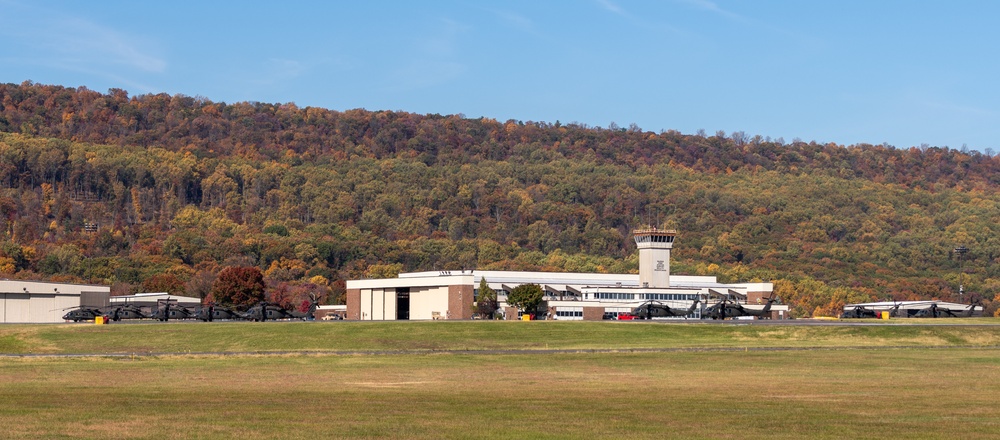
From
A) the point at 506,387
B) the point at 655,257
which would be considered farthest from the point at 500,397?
the point at 655,257

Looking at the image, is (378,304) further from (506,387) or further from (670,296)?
(506,387)

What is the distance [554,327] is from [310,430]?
6473 cm

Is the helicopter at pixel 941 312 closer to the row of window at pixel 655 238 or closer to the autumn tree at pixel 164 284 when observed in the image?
the row of window at pixel 655 238

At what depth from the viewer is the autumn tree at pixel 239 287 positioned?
159 meters

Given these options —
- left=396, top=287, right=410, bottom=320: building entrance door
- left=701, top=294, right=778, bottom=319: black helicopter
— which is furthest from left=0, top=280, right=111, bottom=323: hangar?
left=701, top=294, right=778, bottom=319: black helicopter

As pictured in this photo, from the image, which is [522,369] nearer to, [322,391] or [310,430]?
[322,391]

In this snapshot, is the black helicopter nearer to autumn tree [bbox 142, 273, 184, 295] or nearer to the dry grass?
the dry grass

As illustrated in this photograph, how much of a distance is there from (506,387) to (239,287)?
4576 inches

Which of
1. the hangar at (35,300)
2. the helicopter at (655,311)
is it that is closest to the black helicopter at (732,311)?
the helicopter at (655,311)

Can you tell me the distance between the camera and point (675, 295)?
15100 centimetres

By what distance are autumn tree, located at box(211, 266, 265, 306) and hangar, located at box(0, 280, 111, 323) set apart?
2021 cm

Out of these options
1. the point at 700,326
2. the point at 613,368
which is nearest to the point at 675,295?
the point at 700,326

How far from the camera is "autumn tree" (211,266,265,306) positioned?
159 m

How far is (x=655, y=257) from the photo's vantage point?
15812 centimetres
